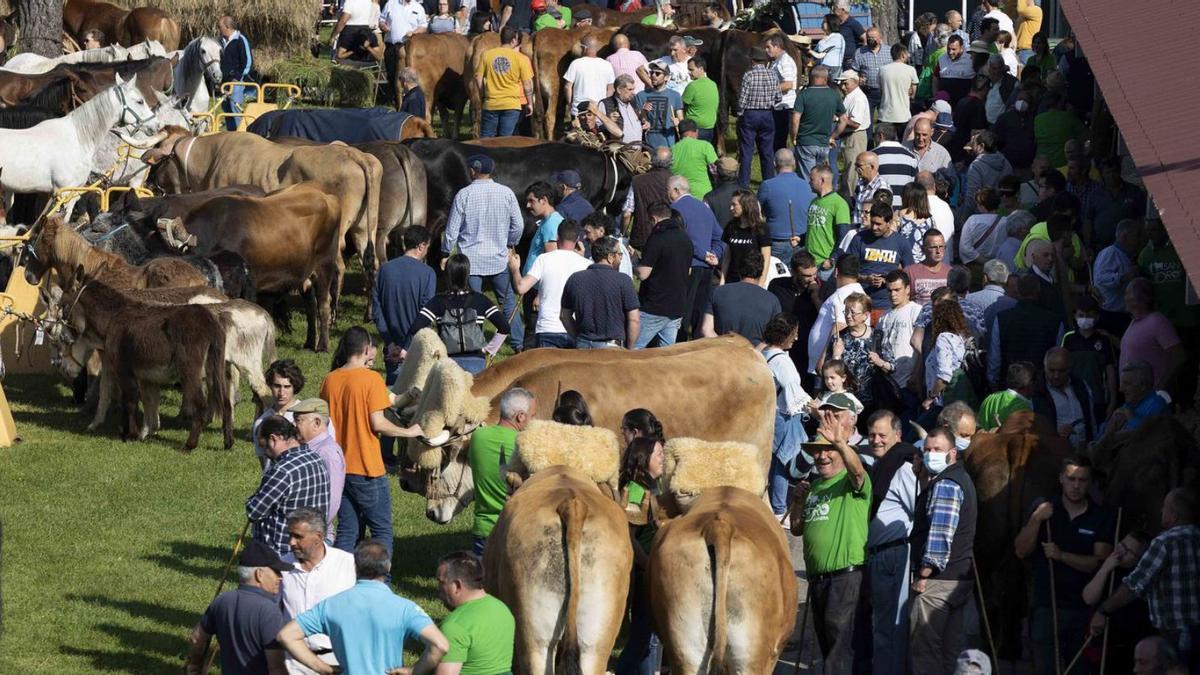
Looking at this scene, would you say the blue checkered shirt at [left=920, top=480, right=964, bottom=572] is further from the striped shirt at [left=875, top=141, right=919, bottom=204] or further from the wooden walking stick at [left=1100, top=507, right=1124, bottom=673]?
the striped shirt at [left=875, top=141, right=919, bottom=204]

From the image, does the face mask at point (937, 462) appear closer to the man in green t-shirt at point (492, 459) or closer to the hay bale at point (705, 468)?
the hay bale at point (705, 468)

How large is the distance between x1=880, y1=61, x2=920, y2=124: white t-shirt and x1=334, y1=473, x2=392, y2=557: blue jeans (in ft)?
43.5

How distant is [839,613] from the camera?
9453 mm

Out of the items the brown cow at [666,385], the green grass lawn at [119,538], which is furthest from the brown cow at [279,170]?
the brown cow at [666,385]

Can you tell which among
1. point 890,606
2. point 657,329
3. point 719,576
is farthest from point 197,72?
point 719,576

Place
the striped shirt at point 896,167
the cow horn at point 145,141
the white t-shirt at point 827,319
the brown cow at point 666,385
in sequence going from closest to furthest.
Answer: the brown cow at point 666,385
the white t-shirt at point 827,319
the striped shirt at point 896,167
the cow horn at point 145,141

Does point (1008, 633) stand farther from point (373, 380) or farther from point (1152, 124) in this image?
point (373, 380)

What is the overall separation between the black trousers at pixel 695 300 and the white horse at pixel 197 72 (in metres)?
9.61

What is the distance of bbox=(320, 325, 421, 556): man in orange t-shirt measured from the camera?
35.3ft

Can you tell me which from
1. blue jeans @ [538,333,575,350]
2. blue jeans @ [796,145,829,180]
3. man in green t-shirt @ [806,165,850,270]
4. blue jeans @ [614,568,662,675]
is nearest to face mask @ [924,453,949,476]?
blue jeans @ [614,568,662,675]

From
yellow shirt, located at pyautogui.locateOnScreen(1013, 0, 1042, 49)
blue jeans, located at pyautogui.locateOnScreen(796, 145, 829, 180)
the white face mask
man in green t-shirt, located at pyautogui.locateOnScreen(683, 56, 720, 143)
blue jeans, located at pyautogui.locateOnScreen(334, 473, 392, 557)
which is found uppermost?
yellow shirt, located at pyautogui.locateOnScreen(1013, 0, 1042, 49)

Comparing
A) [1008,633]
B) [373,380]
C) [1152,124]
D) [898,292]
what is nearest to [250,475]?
[373,380]

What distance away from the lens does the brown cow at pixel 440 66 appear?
25.7 meters

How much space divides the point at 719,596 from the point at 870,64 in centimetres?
1728
